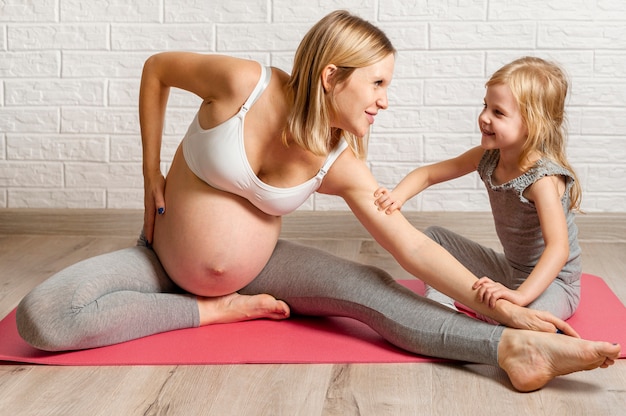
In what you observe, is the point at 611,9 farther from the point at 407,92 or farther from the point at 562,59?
the point at 407,92

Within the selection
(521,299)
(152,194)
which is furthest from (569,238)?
(152,194)

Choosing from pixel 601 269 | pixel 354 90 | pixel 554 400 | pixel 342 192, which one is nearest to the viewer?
pixel 554 400

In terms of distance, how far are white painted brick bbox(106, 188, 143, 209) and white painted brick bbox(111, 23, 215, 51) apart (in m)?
0.47

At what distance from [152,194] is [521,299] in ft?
2.77

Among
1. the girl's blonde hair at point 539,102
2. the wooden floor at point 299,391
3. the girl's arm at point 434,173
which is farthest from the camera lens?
the girl's arm at point 434,173

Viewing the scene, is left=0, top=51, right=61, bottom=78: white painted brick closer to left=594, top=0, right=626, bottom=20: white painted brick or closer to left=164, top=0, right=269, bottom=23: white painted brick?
left=164, top=0, right=269, bottom=23: white painted brick

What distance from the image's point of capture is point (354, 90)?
5.79 feet

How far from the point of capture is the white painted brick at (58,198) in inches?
118

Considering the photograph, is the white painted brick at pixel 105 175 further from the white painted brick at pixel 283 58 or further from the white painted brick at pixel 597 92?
the white painted brick at pixel 597 92

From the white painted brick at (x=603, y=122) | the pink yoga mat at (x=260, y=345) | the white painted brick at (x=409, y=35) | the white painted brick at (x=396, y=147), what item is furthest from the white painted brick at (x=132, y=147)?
the white painted brick at (x=603, y=122)

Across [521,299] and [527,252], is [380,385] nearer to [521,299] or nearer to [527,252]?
[521,299]

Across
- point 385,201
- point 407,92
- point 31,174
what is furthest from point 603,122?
point 31,174

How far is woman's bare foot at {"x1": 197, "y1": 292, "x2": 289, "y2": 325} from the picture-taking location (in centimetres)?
200

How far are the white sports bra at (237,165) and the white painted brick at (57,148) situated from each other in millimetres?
1113
